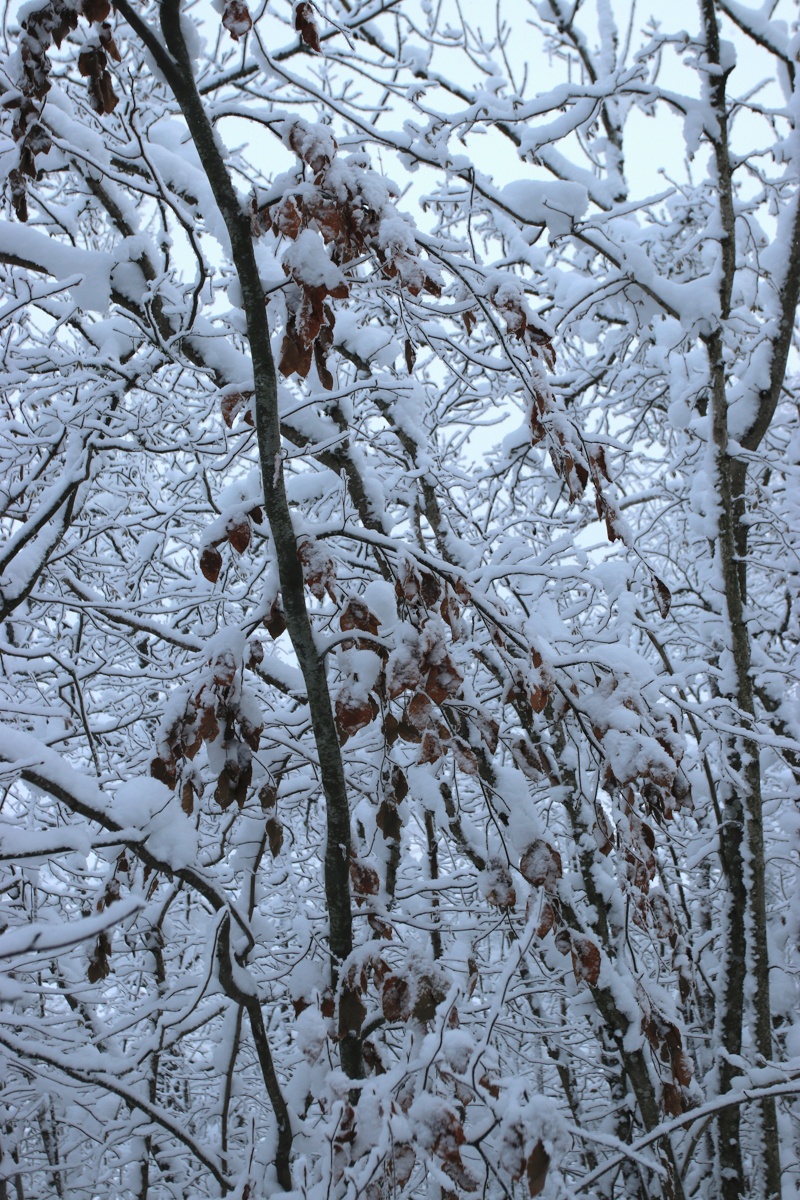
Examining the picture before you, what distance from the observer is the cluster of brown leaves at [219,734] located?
1.55m

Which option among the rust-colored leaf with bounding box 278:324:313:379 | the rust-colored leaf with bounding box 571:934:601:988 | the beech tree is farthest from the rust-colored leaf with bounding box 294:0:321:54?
the rust-colored leaf with bounding box 571:934:601:988

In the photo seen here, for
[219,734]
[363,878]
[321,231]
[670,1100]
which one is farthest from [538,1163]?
[321,231]

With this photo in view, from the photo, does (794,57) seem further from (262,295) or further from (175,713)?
(175,713)

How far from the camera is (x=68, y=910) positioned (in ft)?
19.4

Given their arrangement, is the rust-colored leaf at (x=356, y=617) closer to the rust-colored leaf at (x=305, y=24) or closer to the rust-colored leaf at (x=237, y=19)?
the rust-colored leaf at (x=237, y=19)

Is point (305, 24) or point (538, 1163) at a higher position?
point (305, 24)

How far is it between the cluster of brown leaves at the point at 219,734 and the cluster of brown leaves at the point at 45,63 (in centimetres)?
118

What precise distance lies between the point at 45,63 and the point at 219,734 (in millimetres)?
1446

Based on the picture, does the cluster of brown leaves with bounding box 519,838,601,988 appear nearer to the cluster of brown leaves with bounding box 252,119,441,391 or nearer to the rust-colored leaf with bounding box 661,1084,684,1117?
the rust-colored leaf with bounding box 661,1084,684,1117

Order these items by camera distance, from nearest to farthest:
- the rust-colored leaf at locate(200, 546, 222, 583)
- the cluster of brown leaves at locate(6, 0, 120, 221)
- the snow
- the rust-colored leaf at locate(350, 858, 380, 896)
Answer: the cluster of brown leaves at locate(6, 0, 120, 221) < the rust-colored leaf at locate(200, 546, 222, 583) < the rust-colored leaf at locate(350, 858, 380, 896) < the snow

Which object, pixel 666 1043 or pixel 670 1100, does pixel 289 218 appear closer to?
pixel 666 1043

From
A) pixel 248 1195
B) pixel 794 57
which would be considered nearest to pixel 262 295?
pixel 248 1195

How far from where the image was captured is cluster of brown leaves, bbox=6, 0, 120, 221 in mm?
1427

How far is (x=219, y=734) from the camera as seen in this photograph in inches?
62.9
